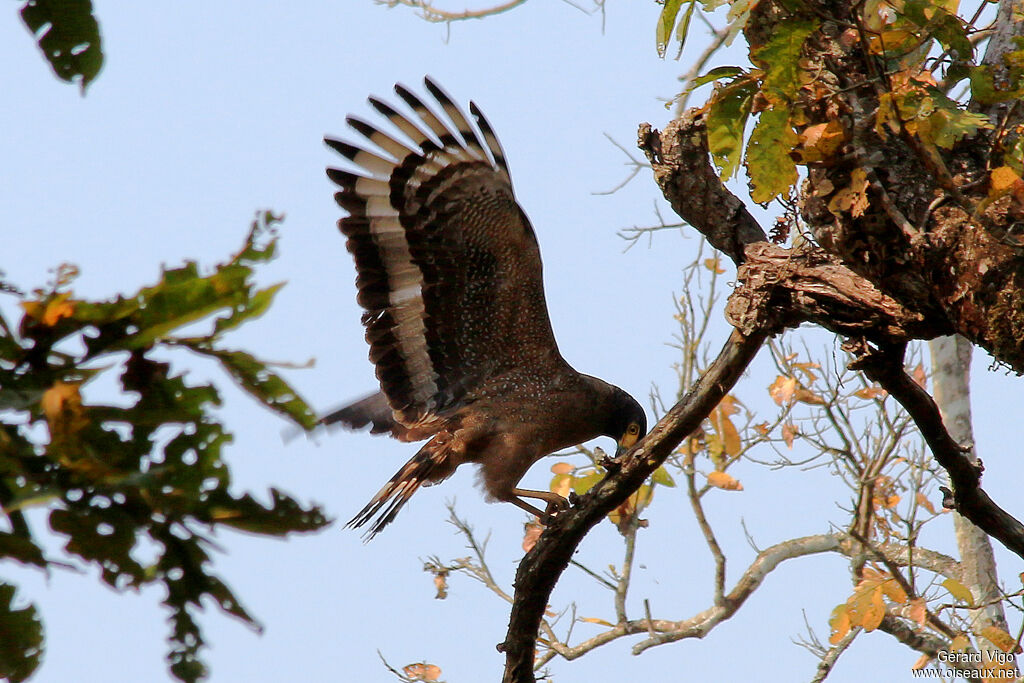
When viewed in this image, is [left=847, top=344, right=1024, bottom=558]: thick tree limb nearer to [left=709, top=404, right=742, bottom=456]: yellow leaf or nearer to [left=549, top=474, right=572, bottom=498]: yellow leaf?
[left=549, top=474, right=572, bottom=498]: yellow leaf

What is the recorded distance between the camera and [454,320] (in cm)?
441

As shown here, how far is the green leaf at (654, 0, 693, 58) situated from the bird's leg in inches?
95.3

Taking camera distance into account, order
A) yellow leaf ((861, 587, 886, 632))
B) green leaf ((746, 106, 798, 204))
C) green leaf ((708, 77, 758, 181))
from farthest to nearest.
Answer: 1. yellow leaf ((861, 587, 886, 632))
2. green leaf ((708, 77, 758, 181))
3. green leaf ((746, 106, 798, 204))

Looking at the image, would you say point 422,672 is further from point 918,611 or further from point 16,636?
point 16,636

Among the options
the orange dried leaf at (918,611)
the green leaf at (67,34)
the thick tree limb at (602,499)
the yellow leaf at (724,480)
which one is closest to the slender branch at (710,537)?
the yellow leaf at (724,480)

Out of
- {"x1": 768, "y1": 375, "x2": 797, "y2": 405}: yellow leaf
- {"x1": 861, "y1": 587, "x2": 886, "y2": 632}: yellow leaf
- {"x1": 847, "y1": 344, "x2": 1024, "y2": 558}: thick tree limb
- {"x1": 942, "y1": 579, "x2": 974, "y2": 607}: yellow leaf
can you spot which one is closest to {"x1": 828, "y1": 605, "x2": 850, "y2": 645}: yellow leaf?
{"x1": 861, "y1": 587, "x2": 886, "y2": 632}: yellow leaf

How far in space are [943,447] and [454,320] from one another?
2046 mm

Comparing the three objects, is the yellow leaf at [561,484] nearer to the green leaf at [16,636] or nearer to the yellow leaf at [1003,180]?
the yellow leaf at [1003,180]

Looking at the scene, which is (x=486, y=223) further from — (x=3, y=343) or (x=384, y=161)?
(x=3, y=343)

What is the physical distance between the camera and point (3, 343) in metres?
1.02

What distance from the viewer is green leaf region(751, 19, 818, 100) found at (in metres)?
2.45

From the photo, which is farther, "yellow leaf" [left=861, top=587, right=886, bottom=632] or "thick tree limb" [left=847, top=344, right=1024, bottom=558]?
"yellow leaf" [left=861, top=587, right=886, bottom=632]

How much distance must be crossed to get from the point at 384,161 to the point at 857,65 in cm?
190

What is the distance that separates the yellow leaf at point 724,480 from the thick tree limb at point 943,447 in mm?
2749
